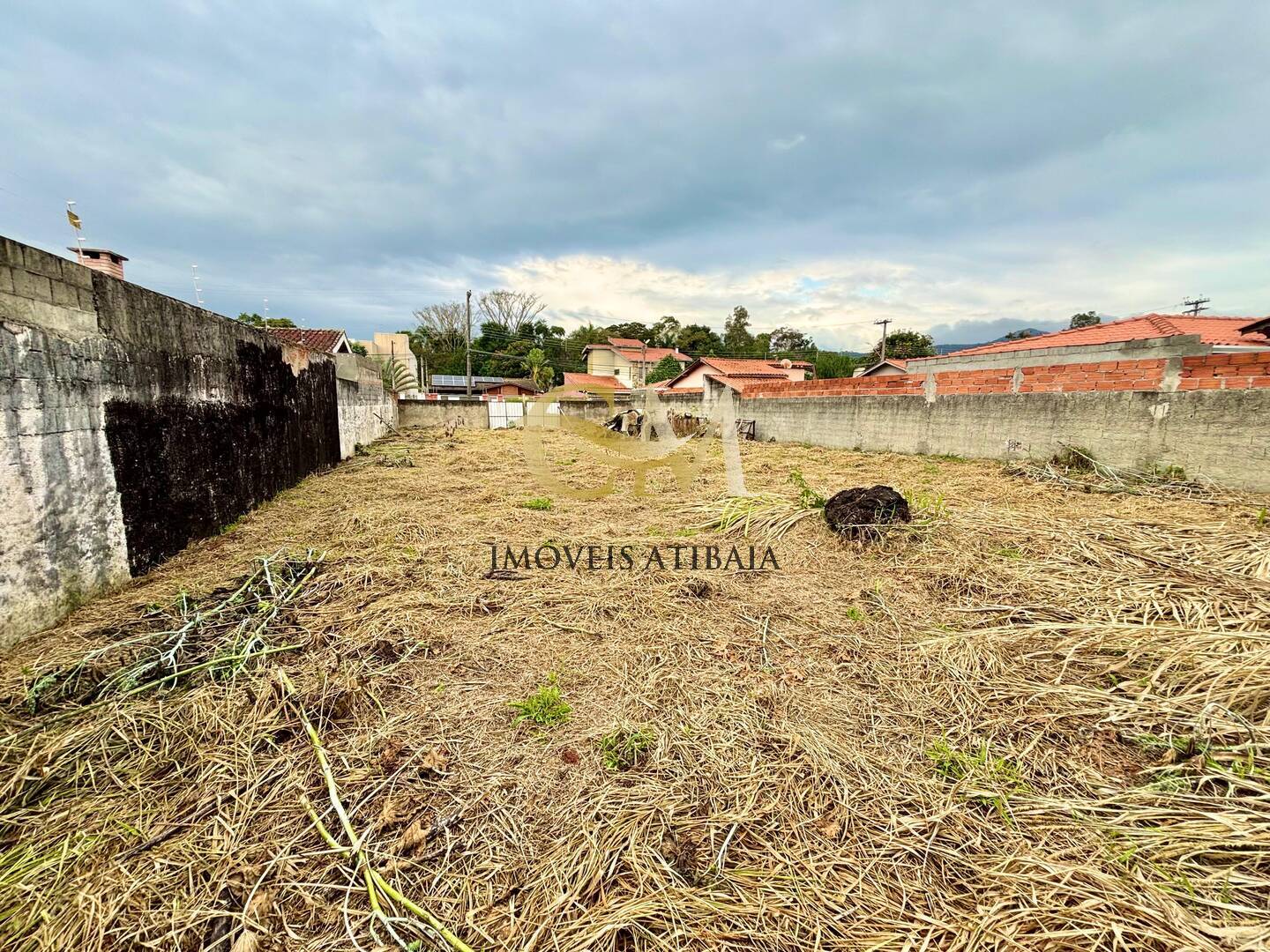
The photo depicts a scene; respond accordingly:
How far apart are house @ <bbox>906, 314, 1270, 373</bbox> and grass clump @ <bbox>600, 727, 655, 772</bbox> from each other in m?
11.1

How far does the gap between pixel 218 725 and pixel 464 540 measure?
2.24 metres

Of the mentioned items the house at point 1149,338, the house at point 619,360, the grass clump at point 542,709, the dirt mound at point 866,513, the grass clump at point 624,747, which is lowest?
the grass clump at point 624,747

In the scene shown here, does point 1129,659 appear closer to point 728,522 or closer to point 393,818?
point 728,522

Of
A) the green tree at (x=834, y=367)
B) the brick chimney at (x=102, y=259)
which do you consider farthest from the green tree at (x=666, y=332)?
the brick chimney at (x=102, y=259)

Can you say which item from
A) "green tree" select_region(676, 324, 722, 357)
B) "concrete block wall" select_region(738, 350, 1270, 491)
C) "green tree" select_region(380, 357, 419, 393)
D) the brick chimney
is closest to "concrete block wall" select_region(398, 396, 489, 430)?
"green tree" select_region(380, 357, 419, 393)

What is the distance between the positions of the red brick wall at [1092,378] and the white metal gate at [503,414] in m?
11.1

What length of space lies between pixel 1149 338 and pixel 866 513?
496 inches

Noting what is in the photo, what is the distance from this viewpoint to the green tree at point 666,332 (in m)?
45.5

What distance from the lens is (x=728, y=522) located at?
4.25 metres

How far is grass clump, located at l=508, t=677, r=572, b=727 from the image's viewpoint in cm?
188

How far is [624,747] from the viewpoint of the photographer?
1723 millimetres

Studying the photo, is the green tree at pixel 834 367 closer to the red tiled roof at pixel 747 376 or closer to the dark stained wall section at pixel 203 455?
the red tiled roof at pixel 747 376

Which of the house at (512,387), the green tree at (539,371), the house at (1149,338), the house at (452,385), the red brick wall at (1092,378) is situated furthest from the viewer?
the house at (512,387)

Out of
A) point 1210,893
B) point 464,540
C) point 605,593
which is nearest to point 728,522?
point 605,593
